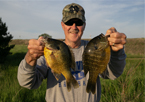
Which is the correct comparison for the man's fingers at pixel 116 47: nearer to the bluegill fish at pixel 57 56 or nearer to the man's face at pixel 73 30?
the bluegill fish at pixel 57 56

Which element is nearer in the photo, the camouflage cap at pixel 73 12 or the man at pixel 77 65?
the man at pixel 77 65

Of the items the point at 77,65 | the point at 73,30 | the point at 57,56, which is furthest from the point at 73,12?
the point at 57,56

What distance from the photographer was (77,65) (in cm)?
276

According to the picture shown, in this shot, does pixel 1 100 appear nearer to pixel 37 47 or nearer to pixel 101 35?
pixel 37 47

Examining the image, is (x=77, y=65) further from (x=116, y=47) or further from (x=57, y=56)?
(x=116, y=47)

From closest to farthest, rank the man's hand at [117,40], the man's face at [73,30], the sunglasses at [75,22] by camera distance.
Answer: the man's hand at [117,40] → the man's face at [73,30] → the sunglasses at [75,22]

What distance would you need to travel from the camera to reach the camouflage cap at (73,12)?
2959mm

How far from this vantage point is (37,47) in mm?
1944

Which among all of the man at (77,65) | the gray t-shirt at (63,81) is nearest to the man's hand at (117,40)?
the man at (77,65)

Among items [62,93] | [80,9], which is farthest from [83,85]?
[80,9]

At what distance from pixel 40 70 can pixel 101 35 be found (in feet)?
5.01

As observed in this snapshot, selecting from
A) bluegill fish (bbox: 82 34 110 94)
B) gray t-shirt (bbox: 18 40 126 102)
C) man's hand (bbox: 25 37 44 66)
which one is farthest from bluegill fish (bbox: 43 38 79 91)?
gray t-shirt (bbox: 18 40 126 102)

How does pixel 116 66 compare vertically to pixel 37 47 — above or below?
below

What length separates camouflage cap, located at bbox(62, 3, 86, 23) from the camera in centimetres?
296
